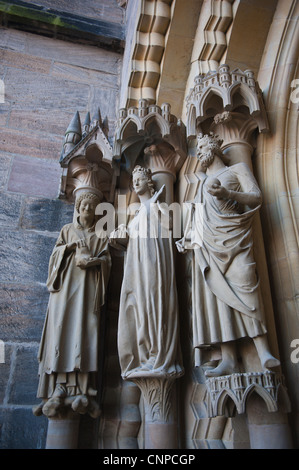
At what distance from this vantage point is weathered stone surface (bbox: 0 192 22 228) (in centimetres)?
344

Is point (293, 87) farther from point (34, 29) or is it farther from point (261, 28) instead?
point (34, 29)

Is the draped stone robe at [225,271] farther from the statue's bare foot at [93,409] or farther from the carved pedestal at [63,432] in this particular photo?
the carved pedestal at [63,432]

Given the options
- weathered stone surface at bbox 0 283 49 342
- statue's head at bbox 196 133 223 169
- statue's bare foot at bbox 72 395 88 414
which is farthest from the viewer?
weathered stone surface at bbox 0 283 49 342

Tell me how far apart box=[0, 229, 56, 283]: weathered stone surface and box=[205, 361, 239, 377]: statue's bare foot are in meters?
1.84

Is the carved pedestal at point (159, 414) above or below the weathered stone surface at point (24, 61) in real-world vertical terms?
below

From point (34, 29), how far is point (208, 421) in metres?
4.80

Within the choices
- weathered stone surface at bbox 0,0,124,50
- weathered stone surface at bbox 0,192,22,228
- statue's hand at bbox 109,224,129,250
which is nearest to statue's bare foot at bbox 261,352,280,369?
statue's hand at bbox 109,224,129,250

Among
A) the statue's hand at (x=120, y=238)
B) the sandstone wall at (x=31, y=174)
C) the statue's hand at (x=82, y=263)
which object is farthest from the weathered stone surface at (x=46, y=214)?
the statue's hand at (x=120, y=238)

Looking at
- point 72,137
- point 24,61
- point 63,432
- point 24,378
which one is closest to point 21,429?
point 24,378

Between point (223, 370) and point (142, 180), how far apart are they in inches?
58.1

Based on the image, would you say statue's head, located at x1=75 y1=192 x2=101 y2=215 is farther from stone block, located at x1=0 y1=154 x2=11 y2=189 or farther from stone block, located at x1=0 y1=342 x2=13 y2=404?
stone block, located at x1=0 y1=342 x2=13 y2=404

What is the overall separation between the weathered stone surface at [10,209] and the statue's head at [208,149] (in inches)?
73.3

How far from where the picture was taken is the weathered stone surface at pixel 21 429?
266 centimetres

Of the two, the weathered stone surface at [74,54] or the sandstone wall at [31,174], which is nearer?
the sandstone wall at [31,174]
